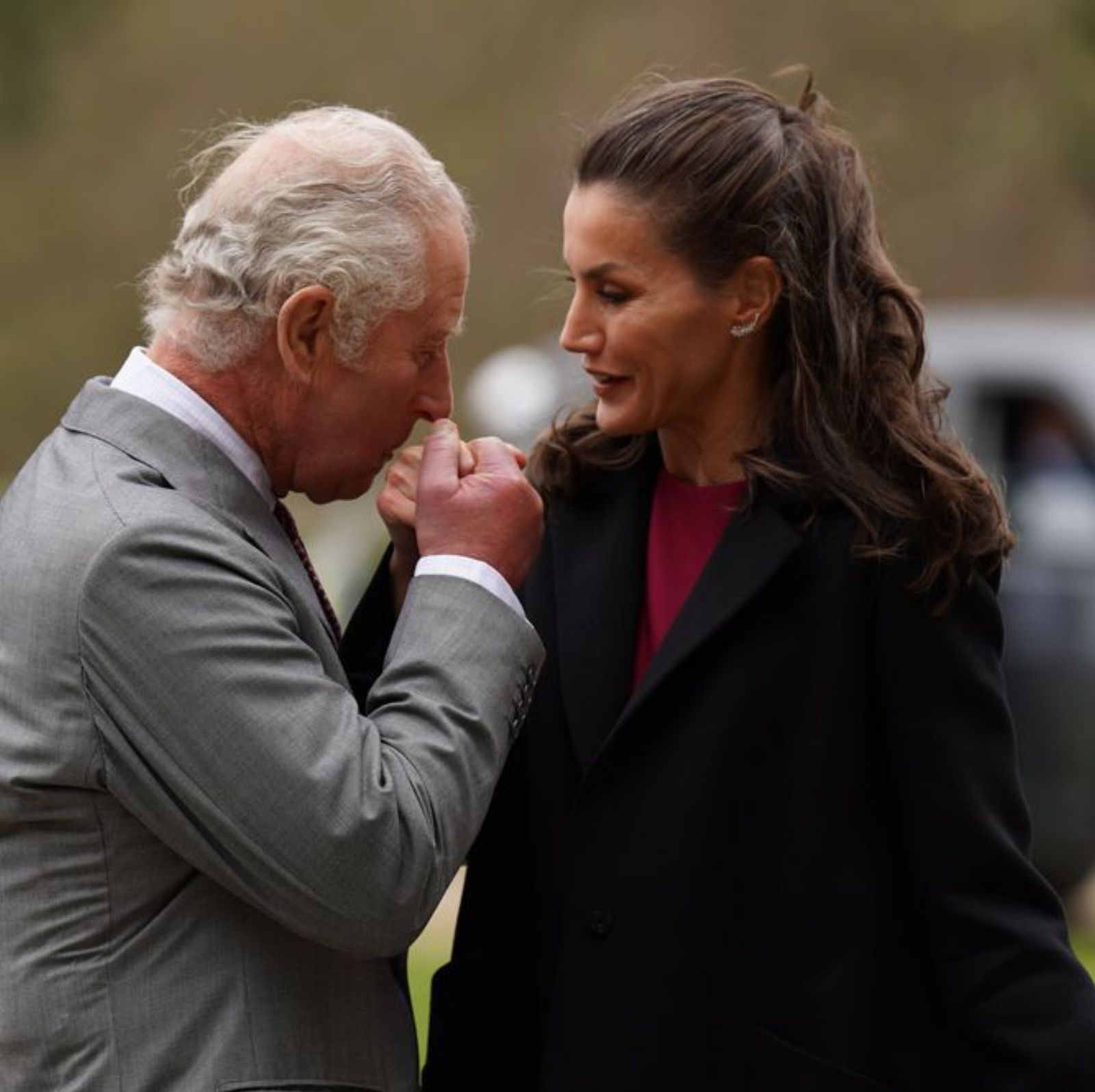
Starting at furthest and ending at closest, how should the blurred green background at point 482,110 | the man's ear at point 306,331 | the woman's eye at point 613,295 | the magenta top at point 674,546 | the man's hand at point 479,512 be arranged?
1. the blurred green background at point 482,110
2. the magenta top at point 674,546
3. the woman's eye at point 613,295
4. the man's hand at point 479,512
5. the man's ear at point 306,331

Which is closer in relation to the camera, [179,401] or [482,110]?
[179,401]

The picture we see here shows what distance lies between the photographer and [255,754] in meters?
2.26

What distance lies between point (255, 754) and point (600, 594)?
0.74 m

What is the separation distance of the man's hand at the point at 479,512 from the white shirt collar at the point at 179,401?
0.22 metres

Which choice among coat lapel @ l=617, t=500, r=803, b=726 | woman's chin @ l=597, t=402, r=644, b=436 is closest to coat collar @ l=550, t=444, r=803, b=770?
coat lapel @ l=617, t=500, r=803, b=726

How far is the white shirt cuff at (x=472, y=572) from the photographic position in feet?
8.16

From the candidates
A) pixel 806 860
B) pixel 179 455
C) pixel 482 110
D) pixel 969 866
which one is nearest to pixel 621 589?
pixel 806 860

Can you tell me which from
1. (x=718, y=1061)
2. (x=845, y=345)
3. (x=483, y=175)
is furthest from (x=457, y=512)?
(x=483, y=175)

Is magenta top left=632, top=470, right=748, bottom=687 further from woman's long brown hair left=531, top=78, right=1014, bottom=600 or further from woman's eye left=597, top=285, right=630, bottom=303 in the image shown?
woman's eye left=597, top=285, right=630, bottom=303

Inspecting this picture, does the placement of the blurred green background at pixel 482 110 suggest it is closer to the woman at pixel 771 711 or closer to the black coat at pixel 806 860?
the woman at pixel 771 711

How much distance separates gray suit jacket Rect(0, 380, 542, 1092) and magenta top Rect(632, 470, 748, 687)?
0.42 metres

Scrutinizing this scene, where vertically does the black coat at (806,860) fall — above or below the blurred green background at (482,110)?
above

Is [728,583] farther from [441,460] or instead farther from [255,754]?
[255,754]

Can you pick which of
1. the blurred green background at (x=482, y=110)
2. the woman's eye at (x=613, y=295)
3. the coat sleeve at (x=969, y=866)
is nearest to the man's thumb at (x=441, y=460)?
the woman's eye at (x=613, y=295)
